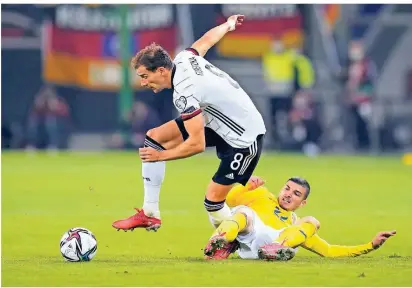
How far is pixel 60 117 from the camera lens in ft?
94.5

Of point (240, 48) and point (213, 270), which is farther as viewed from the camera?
point (240, 48)

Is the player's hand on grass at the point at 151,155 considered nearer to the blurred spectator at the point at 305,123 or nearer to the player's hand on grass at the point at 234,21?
the player's hand on grass at the point at 234,21

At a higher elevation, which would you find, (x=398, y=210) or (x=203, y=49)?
(x=203, y=49)

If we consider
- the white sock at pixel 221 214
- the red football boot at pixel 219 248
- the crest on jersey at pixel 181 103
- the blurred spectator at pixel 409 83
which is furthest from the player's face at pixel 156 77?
the blurred spectator at pixel 409 83

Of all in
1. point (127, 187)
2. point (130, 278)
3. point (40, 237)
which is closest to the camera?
point (130, 278)

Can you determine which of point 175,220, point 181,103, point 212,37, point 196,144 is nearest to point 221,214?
point 196,144

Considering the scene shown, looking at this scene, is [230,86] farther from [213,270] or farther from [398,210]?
[398,210]

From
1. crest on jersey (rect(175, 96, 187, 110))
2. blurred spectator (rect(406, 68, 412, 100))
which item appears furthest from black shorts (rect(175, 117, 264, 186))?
blurred spectator (rect(406, 68, 412, 100))

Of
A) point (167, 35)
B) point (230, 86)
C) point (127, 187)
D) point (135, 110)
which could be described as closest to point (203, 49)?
point (230, 86)

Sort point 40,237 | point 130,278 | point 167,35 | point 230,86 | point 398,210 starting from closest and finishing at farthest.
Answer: point 130,278, point 230,86, point 40,237, point 398,210, point 167,35

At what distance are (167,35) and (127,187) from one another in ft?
38.1

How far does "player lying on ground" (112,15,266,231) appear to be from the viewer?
10305mm

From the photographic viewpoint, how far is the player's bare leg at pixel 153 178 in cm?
1075

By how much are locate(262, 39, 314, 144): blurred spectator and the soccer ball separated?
18.3 meters
